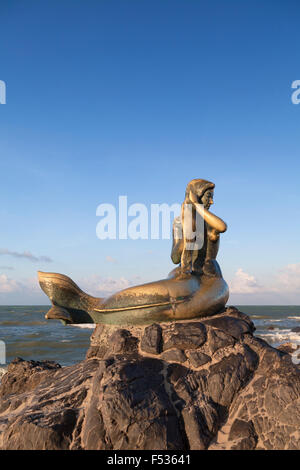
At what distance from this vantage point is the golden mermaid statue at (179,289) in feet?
16.2

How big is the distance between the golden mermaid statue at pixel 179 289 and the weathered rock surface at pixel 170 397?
0.23 metres

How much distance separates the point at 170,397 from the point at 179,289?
147 cm

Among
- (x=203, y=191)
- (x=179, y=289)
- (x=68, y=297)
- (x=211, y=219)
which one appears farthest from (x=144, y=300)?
(x=203, y=191)

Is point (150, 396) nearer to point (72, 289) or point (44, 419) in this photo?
point (44, 419)

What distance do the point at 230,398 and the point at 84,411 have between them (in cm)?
163

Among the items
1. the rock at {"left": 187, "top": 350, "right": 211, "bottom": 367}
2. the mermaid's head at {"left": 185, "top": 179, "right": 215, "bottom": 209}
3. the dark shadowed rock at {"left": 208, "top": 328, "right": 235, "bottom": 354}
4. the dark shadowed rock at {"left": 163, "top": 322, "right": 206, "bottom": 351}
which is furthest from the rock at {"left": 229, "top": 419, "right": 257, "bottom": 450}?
the mermaid's head at {"left": 185, "top": 179, "right": 215, "bottom": 209}

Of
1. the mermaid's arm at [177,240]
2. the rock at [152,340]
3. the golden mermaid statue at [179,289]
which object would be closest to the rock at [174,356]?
the rock at [152,340]

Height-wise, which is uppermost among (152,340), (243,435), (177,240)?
(177,240)

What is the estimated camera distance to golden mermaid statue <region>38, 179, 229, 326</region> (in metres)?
4.93

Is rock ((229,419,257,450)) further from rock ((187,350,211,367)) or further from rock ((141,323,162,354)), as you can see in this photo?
rock ((141,323,162,354))

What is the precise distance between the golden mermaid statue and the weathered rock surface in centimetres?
23

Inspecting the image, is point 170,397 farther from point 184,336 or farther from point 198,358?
point 184,336

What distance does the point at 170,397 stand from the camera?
395cm

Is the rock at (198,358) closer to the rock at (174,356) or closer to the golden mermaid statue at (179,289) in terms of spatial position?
the rock at (174,356)
